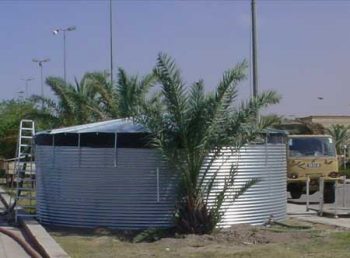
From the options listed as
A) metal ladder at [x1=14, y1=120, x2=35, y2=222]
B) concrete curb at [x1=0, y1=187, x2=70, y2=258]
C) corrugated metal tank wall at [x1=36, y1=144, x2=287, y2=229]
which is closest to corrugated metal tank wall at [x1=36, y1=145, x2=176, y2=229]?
corrugated metal tank wall at [x1=36, y1=144, x2=287, y2=229]

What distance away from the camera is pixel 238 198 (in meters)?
15.1

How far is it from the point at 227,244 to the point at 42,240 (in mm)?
3393

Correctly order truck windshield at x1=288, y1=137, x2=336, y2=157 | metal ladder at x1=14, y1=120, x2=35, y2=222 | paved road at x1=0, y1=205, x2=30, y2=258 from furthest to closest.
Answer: truck windshield at x1=288, y1=137, x2=336, y2=157
metal ladder at x1=14, y1=120, x2=35, y2=222
paved road at x1=0, y1=205, x2=30, y2=258

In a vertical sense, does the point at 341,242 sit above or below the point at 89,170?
below

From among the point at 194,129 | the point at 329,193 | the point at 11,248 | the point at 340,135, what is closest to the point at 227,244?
the point at 194,129

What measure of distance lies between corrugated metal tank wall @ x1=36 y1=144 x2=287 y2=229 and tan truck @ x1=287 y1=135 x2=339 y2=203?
23.9ft

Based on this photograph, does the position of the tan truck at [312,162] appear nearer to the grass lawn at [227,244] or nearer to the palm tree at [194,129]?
the grass lawn at [227,244]

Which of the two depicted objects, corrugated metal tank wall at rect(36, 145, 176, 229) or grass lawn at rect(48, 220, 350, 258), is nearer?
grass lawn at rect(48, 220, 350, 258)

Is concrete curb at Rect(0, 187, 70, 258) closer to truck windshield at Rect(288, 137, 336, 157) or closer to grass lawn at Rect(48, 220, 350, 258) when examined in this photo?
grass lawn at Rect(48, 220, 350, 258)

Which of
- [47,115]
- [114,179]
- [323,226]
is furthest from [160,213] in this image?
[47,115]

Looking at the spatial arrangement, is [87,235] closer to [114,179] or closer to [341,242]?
[114,179]

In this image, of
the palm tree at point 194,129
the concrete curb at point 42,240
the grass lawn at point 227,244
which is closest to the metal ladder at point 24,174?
the concrete curb at point 42,240

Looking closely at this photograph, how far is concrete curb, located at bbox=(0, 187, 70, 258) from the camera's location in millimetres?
11820

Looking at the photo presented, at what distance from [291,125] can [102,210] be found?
23.5 meters
